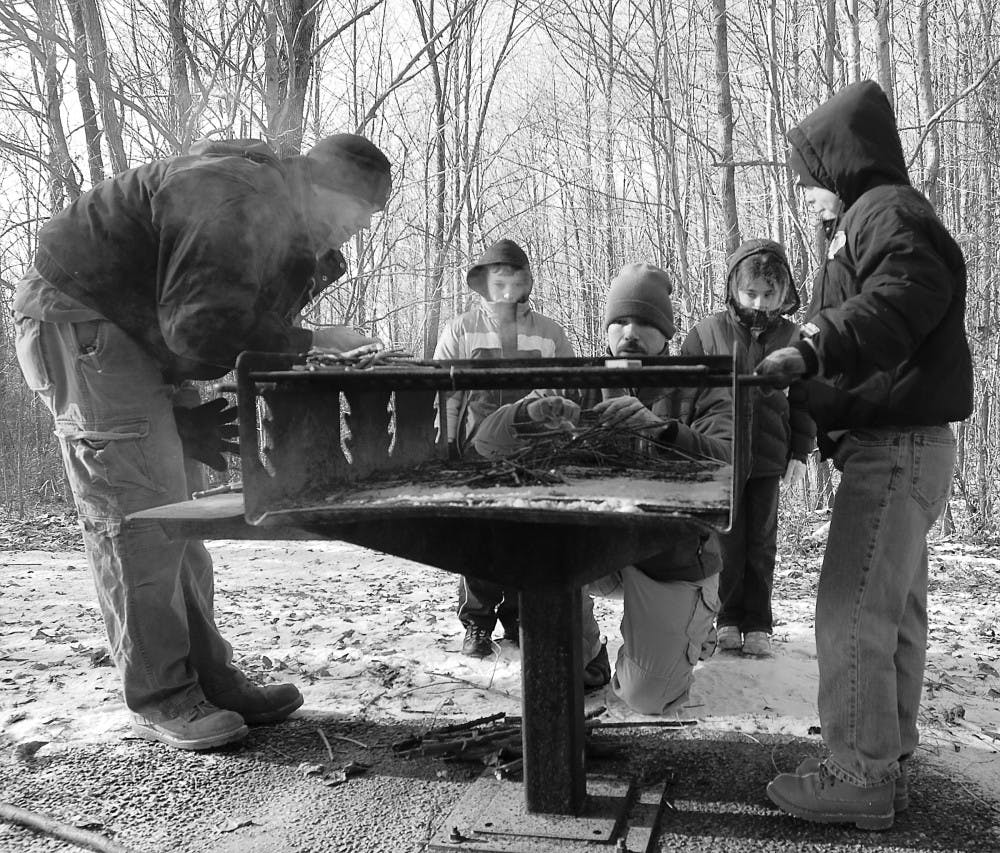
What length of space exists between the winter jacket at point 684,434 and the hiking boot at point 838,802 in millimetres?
815

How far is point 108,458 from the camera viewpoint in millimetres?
2945

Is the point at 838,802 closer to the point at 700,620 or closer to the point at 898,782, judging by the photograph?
the point at 898,782

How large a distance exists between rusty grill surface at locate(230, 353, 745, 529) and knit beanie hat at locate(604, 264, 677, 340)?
67cm

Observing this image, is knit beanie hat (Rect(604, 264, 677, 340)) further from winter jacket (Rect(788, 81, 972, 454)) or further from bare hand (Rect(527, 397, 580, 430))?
winter jacket (Rect(788, 81, 972, 454))

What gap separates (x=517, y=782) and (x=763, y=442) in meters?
2.27

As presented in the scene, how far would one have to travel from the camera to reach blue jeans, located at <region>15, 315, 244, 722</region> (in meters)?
2.93

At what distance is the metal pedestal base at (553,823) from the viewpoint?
2.18 m

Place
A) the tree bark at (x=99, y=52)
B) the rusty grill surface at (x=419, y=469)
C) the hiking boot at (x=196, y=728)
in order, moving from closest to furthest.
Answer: the rusty grill surface at (x=419, y=469), the hiking boot at (x=196, y=728), the tree bark at (x=99, y=52)

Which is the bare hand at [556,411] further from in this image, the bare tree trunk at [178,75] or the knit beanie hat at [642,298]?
the bare tree trunk at [178,75]

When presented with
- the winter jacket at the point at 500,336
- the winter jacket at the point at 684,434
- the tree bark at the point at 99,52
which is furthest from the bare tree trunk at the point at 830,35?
the tree bark at the point at 99,52

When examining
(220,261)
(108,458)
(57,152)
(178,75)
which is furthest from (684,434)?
(57,152)

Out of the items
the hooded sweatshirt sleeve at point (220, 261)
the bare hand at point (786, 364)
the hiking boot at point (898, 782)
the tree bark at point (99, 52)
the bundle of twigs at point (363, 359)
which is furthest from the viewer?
the tree bark at point (99, 52)

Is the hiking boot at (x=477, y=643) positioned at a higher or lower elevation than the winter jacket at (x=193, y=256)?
lower

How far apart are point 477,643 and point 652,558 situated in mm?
1161
